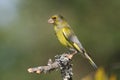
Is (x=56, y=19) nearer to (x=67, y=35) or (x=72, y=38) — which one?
(x=72, y=38)

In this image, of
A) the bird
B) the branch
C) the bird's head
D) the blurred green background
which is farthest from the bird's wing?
the blurred green background

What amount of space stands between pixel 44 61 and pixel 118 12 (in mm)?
3486

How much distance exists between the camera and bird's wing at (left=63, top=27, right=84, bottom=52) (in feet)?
16.5

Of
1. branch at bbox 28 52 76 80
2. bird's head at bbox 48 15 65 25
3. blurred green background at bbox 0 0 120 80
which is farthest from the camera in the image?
blurred green background at bbox 0 0 120 80

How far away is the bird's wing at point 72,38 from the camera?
502 centimetres

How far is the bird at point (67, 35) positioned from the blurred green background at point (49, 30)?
37.9ft

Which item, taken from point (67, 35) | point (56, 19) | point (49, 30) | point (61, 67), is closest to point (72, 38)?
point (67, 35)

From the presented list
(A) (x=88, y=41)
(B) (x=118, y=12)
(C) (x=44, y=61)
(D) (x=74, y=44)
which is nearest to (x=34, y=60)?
Answer: (C) (x=44, y=61)

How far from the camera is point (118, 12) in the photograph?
2033cm

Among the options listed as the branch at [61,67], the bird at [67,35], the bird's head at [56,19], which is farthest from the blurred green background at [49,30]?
the branch at [61,67]

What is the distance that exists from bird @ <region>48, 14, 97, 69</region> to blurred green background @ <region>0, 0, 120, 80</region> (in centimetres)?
1155

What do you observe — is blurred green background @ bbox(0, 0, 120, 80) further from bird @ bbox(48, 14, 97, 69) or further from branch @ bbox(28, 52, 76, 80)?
branch @ bbox(28, 52, 76, 80)

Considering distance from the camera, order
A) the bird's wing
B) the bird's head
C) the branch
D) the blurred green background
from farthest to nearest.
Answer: the blurred green background
the bird's wing
the bird's head
the branch

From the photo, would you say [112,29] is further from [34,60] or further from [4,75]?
[4,75]
